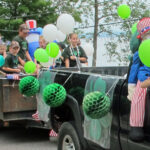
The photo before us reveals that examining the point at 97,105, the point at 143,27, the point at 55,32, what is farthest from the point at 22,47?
the point at 143,27

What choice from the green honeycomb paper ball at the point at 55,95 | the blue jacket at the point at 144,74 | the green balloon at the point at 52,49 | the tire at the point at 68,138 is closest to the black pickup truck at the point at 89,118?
the tire at the point at 68,138

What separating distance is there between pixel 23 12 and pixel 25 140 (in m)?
14.3

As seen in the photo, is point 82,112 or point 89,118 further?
point 82,112

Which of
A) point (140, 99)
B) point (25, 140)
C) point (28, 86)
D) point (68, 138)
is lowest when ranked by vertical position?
point (25, 140)

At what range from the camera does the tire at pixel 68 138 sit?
182 inches

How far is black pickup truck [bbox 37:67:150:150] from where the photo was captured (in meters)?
3.69

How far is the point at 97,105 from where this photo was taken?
12.3 ft

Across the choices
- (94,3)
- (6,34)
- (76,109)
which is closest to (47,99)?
(76,109)

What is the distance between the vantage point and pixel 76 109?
15.2 ft

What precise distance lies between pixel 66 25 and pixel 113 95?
2.73m

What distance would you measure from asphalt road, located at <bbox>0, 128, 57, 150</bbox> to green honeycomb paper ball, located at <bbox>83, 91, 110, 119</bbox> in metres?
2.82

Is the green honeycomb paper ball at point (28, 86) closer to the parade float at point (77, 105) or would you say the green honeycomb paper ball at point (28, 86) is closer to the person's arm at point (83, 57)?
the parade float at point (77, 105)

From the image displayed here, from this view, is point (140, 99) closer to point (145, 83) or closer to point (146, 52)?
point (145, 83)

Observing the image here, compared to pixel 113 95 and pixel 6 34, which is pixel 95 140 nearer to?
pixel 113 95
